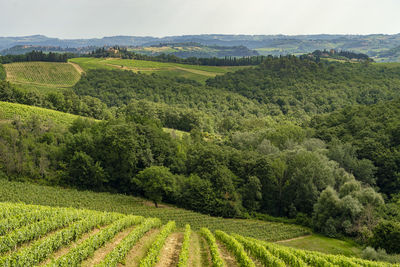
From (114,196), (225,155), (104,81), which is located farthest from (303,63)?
(114,196)

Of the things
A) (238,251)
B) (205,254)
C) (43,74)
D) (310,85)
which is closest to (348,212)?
(238,251)

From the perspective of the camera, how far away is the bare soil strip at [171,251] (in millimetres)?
25269

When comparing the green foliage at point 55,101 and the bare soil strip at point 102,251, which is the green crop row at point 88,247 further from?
the green foliage at point 55,101

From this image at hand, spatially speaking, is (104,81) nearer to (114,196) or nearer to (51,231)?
(114,196)

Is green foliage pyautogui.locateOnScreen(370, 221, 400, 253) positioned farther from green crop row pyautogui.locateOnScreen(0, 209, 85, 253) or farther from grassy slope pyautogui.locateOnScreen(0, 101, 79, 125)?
grassy slope pyautogui.locateOnScreen(0, 101, 79, 125)

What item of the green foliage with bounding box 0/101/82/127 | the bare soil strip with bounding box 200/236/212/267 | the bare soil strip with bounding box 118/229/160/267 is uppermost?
the green foliage with bounding box 0/101/82/127

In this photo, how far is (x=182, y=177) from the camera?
5781 centimetres

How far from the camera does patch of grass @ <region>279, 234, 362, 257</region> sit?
4041cm

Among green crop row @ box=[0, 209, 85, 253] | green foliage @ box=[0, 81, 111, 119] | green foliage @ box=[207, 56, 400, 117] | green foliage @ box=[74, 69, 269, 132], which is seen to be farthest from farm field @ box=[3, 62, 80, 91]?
green crop row @ box=[0, 209, 85, 253]

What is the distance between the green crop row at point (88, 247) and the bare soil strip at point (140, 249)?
2412mm

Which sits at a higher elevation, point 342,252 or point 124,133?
point 124,133

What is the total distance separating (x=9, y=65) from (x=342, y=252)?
183 meters

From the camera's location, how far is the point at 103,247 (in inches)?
988

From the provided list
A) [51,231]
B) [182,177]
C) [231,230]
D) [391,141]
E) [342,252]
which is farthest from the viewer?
[391,141]
